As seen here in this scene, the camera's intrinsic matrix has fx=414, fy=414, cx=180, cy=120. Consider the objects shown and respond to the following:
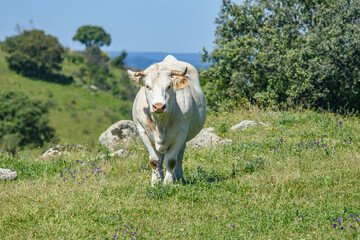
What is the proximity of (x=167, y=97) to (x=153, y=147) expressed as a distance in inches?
54.1

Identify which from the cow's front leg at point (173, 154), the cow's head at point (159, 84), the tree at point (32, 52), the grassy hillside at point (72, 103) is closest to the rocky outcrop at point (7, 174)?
the cow's front leg at point (173, 154)

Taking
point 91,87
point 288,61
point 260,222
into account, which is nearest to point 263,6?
point 288,61

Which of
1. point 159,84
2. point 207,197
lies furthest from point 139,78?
point 207,197

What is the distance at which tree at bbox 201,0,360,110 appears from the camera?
2191 cm

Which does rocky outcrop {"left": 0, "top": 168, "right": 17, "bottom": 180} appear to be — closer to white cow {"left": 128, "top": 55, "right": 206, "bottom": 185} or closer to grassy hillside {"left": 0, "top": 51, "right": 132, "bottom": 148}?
white cow {"left": 128, "top": 55, "right": 206, "bottom": 185}

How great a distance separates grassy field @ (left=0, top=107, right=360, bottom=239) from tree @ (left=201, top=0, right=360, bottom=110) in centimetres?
1070

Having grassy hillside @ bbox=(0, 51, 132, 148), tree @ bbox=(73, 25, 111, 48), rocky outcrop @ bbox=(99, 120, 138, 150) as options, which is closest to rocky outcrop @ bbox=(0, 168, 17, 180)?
rocky outcrop @ bbox=(99, 120, 138, 150)

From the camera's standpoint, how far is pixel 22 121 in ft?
215

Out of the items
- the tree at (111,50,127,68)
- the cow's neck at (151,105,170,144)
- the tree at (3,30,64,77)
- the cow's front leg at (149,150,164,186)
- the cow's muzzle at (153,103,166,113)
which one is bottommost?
the tree at (111,50,127,68)

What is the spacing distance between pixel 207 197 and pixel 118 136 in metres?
8.55

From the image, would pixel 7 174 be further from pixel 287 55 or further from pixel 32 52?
pixel 32 52

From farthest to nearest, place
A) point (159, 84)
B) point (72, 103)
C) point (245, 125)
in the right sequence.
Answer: point (72, 103) → point (245, 125) → point (159, 84)

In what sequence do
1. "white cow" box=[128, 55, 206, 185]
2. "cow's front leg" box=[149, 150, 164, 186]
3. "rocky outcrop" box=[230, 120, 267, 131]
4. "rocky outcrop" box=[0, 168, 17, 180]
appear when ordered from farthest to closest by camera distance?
"rocky outcrop" box=[230, 120, 267, 131] < "rocky outcrop" box=[0, 168, 17, 180] < "cow's front leg" box=[149, 150, 164, 186] < "white cow" box=[128, 55, 206, 185]

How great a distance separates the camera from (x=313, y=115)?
14.9m
